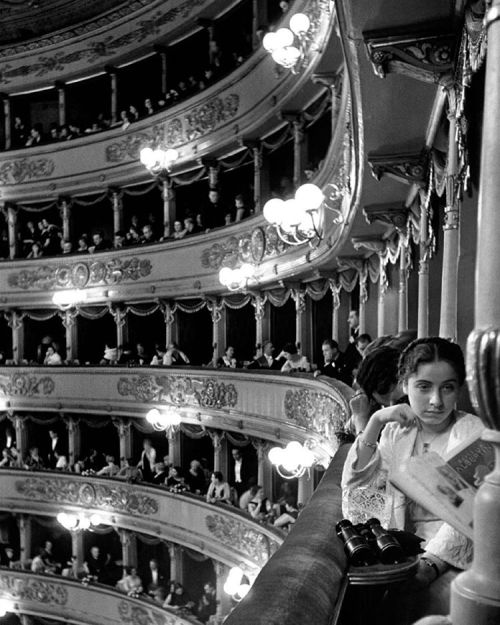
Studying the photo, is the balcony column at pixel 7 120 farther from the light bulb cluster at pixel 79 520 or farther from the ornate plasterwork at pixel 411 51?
the ornate plasterwork at pixel 411 51

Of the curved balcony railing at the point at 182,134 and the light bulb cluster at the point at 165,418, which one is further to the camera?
the light bulb cluster at the point at 165,418

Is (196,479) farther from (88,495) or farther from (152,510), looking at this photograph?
(88,495)

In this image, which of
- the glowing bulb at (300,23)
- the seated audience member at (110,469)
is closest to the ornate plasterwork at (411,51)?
the glowing bulb at (300,23)

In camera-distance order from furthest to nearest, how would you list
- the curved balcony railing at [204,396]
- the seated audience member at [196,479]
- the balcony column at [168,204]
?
the balcony column at [168,204]
the seated audience member at [196,479]
the curved balcony railing at [204,396]

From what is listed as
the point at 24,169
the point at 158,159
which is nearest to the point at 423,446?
the point at 158,159

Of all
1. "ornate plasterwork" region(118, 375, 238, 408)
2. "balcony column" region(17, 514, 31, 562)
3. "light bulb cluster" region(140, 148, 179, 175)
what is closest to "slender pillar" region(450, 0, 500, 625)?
"ornate plasterwork" region(118, 375, 238, 408)

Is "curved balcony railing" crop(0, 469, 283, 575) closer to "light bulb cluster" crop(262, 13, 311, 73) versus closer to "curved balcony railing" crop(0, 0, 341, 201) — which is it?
"curved balcony railing" crop(0, 0, 341, 201)

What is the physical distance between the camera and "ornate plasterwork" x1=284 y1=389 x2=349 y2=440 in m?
10.3

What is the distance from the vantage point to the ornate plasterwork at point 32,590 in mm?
19281

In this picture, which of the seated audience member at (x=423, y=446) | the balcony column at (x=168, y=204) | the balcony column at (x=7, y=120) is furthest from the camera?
the balcony column at (x=7, y=120)

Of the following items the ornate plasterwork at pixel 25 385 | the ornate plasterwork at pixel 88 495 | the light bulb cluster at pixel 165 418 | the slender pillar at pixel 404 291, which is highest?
the slender pillar at pixel 404 291

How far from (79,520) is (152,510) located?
9.32 feet

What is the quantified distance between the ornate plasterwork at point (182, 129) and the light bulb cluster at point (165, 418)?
6.36 metres

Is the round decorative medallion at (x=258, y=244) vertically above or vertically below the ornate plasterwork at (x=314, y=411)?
above
